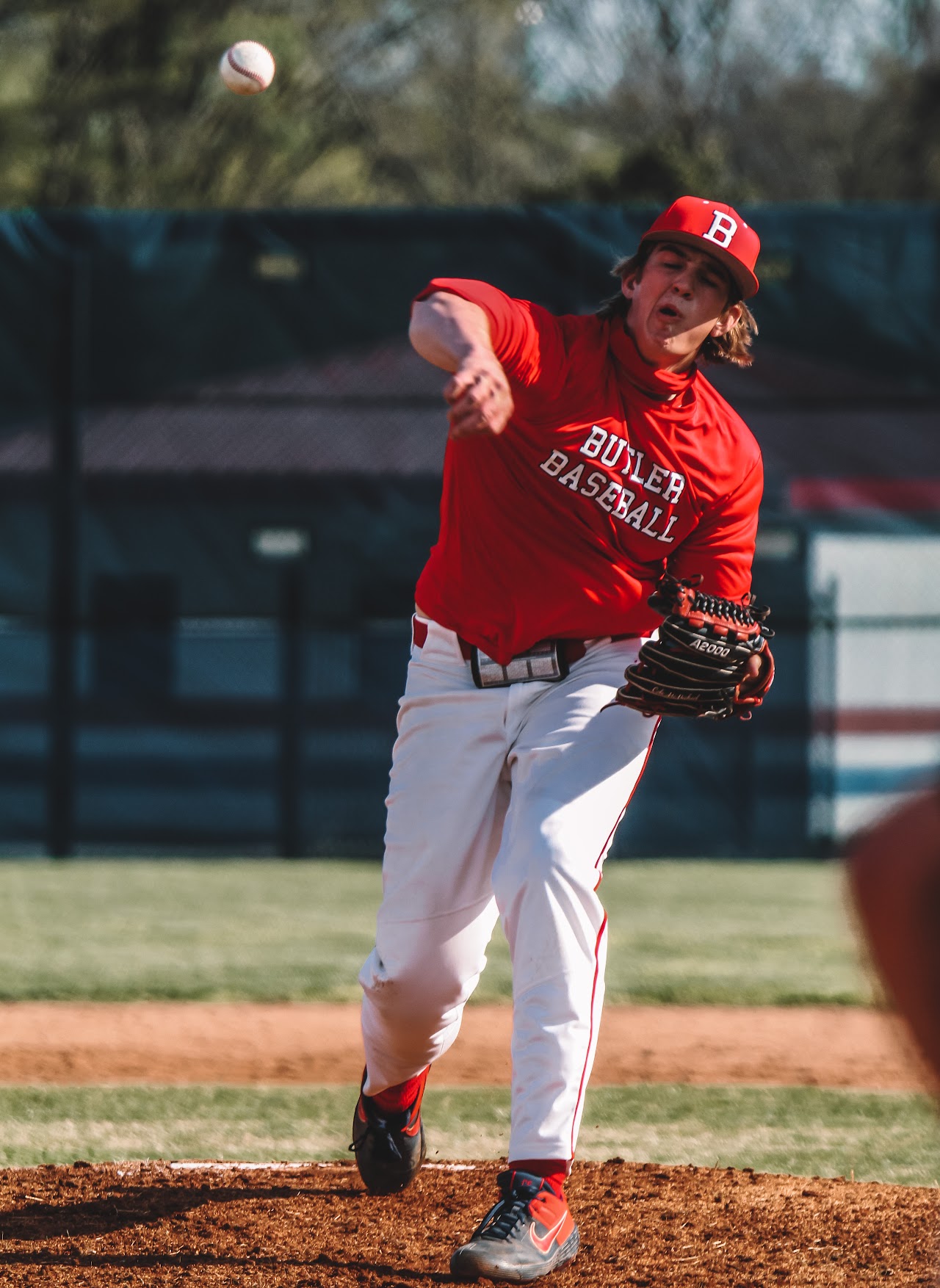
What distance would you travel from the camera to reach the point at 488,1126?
14.3ft

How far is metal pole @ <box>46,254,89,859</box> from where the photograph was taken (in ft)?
31.3

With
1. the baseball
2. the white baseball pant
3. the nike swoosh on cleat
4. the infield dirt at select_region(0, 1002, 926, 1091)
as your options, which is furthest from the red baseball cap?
the baseball

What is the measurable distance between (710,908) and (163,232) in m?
4.87

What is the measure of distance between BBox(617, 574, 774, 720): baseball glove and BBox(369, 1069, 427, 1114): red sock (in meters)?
0.98

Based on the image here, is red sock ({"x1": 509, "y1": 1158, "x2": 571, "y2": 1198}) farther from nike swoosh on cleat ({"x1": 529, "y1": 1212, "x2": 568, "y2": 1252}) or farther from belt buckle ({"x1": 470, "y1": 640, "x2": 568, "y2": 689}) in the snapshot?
belt buckle ({"x1": 470, "y1": 640, "x2": 568, "y2": 689})

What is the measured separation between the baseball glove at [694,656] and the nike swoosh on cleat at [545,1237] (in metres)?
0.93

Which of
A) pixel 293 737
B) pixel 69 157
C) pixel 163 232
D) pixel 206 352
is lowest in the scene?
pixel 293 737

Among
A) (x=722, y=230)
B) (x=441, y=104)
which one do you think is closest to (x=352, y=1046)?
(x=722, y=230)

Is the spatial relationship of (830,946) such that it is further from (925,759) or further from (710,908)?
(925,759)

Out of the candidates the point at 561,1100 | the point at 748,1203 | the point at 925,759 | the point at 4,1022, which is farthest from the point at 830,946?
the point at 561,1100

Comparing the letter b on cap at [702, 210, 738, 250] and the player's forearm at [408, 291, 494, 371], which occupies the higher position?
the letter b on cap at [702, 210, 738, 250]

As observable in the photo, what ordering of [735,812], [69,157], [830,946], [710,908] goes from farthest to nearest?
[69,157], [735,812], [710,908], [830,946]

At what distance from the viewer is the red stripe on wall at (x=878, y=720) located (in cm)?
970

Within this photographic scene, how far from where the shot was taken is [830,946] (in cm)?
756
